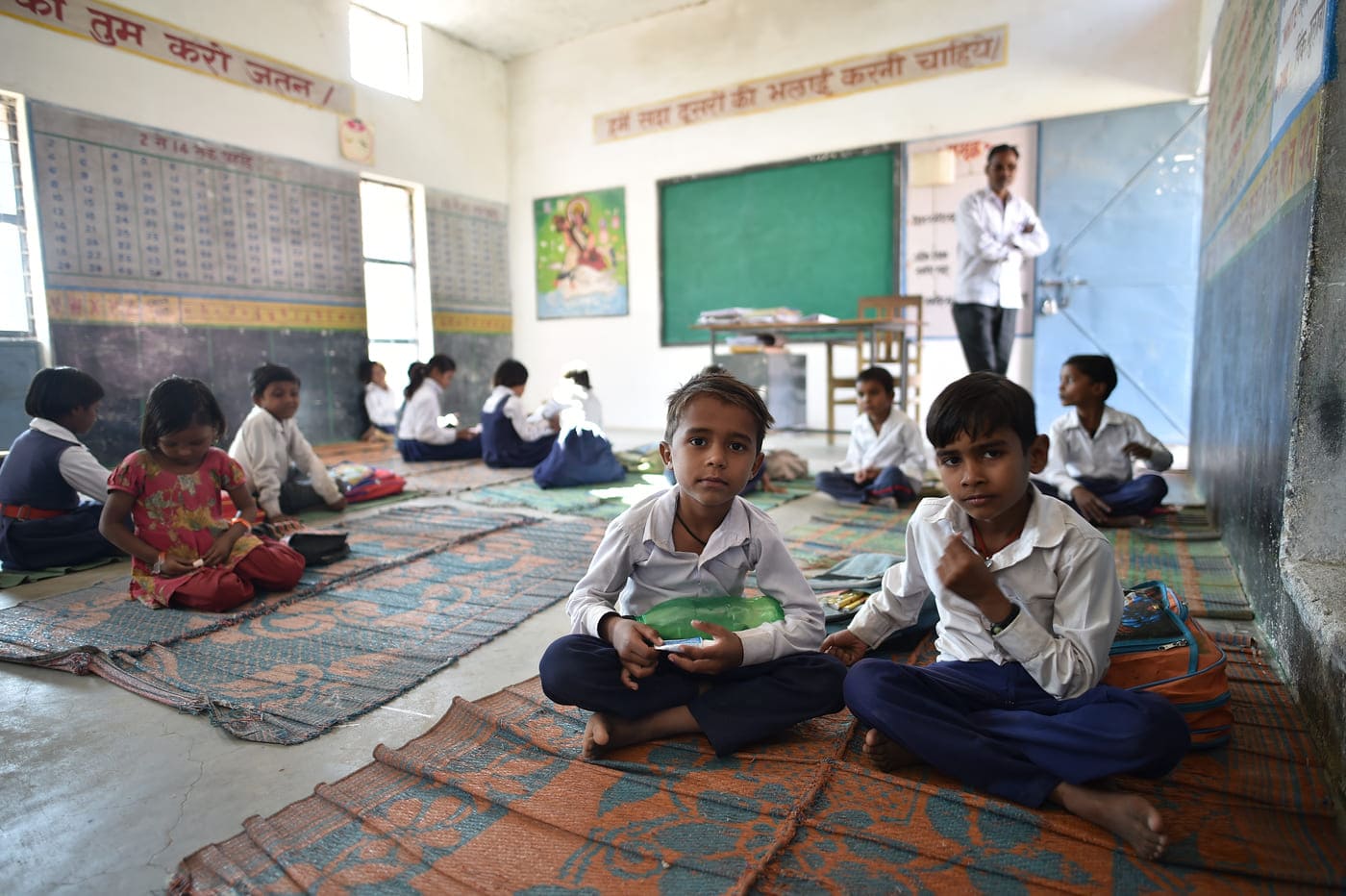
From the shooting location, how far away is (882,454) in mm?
3996

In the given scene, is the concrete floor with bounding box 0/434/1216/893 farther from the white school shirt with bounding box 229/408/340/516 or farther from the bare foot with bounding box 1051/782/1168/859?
the white school shirt with bounding box 229/408/340/516

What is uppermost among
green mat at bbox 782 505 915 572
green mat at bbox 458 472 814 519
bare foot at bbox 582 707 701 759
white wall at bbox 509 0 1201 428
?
white wall at bbox 509 0 1201 428

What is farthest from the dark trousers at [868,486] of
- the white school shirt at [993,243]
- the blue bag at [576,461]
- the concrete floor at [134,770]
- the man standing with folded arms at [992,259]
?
the concrete floor at [134,770]

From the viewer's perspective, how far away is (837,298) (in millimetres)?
6777

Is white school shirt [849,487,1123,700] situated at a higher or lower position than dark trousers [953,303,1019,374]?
lower

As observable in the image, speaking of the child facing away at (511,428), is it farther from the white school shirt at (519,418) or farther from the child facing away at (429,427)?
the child facing away at (429,427)

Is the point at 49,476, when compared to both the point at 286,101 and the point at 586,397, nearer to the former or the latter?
the point at 586,397

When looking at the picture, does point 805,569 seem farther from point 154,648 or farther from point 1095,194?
point 1095,194

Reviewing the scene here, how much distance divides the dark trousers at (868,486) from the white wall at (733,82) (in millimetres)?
3040

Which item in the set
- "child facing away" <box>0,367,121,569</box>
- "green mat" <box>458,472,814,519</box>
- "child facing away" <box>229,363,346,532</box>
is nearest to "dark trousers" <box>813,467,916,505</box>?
"green mat" <box>458,472,814,519</box>

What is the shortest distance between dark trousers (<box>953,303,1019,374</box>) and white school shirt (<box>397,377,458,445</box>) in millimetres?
3667

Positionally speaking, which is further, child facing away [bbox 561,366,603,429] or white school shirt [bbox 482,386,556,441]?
white school shirt [bbox 482,386,556,441]

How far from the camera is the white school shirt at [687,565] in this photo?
61.1 inches

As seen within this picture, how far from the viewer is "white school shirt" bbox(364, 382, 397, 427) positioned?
7.00 metres
